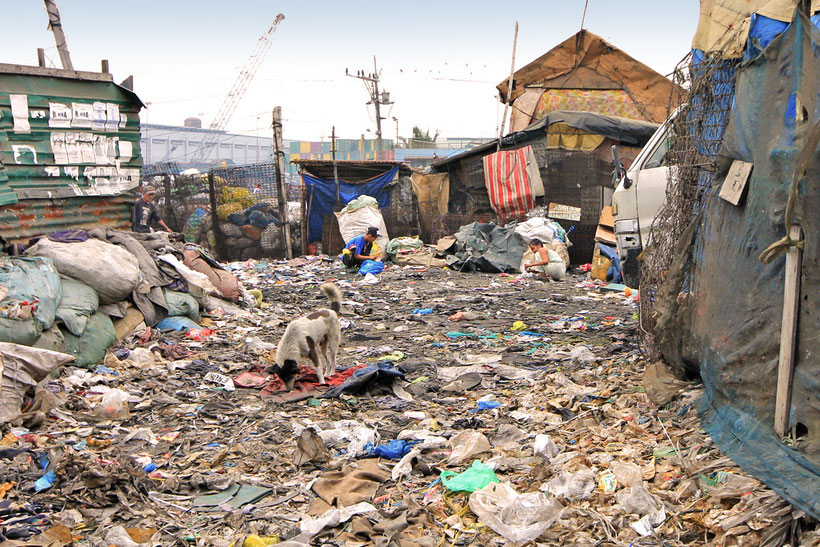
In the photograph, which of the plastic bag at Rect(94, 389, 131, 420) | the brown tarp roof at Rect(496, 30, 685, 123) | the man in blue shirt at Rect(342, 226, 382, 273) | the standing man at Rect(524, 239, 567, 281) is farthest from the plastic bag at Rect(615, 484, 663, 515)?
the brown tarp roof at Rect(496, 30, 685, 123)

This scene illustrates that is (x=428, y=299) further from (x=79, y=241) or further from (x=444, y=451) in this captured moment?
(x=444, y=451)

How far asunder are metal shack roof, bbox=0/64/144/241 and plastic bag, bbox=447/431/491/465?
20.7ft

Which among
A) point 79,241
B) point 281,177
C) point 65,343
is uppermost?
point 281,177

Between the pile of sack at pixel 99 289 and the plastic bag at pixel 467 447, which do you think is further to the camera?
the pile of sack at pixel 99 289

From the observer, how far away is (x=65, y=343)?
5.83m

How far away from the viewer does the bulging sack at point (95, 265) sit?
6.62m

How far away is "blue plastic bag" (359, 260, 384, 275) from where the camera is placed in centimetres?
1273

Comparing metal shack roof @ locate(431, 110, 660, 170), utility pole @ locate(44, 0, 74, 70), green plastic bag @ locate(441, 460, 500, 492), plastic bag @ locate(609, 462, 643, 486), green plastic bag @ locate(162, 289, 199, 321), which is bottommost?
green plastic bag @ locate(441, 460, 500, 492)

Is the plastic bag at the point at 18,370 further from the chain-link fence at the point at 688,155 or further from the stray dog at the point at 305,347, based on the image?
the chain-link fence at the point at 688,155

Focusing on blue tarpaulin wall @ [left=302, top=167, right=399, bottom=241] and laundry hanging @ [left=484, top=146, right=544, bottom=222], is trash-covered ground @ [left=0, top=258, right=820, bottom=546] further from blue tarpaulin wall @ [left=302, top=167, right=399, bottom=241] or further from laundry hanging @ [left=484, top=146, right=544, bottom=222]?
blue tarpaulin wall @ [left=302, top=167, right=399, bottom=241]

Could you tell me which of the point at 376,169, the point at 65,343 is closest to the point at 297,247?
the point at 376,169

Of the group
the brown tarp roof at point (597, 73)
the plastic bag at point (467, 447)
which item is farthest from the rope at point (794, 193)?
the brown tarp roof at point (597, 73)

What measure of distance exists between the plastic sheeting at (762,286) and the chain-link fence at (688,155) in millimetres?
342

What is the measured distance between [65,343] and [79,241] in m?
1.83
